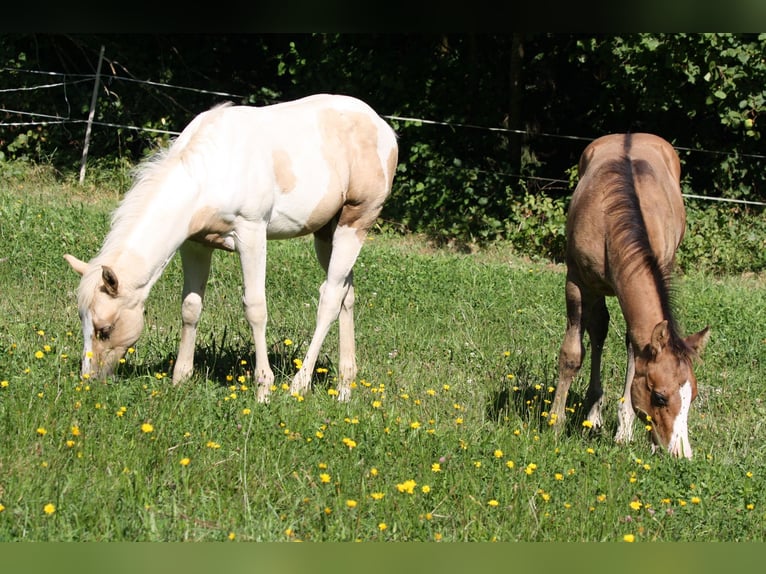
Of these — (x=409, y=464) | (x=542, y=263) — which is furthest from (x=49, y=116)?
(x=409, y=464)

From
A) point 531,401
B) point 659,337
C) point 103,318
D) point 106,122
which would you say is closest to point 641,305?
point 659,337

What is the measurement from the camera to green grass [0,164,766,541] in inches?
139

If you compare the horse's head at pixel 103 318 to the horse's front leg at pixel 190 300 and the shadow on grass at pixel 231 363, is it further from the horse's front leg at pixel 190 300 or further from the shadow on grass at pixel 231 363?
the horse's front leg at pixel 190 300

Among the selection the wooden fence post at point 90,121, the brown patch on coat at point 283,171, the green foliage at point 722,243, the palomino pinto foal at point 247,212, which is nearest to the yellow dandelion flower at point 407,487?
the palomino pinto foal at point 247,212

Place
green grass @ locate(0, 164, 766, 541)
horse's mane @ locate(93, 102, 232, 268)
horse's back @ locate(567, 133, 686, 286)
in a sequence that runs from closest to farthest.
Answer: green grass @ locate(0, 164, 766, 541) < horse's mane @ locate(93, 102, 232, 268) < horse's back @ locate(567, 133, 686, 286)

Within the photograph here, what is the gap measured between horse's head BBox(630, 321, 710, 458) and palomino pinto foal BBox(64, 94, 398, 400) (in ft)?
6.76

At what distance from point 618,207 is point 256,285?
8.13 ft

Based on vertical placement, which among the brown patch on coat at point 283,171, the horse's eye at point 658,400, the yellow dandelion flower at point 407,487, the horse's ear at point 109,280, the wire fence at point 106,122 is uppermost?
the wire fence at point 106,122

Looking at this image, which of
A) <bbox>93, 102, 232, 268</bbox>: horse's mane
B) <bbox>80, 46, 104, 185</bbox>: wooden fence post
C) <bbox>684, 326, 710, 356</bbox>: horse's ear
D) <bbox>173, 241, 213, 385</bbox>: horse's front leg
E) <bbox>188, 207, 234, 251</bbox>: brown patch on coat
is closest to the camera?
<bbox>684, 326, 710, 356</bbox>: horse's ear

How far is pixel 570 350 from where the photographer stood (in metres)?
5.91

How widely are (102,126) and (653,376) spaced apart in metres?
12.7

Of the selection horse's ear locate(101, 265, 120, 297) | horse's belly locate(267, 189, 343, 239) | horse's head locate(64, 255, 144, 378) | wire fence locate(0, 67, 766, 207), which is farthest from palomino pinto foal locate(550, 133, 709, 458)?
wire fence locate(0, 67, 766, 207)

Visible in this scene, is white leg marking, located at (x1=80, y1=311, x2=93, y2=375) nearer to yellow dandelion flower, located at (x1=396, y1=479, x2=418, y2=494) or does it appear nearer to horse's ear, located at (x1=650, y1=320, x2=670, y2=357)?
yellow dandelion flower, located at (x1=396, y1=479, x2=418, y2=494)

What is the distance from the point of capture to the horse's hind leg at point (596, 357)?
20.4 feet
